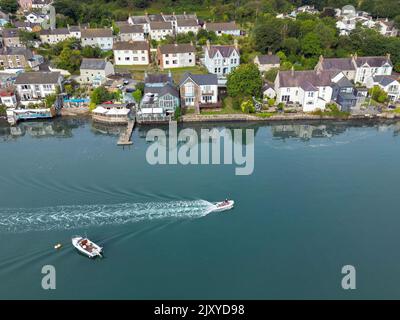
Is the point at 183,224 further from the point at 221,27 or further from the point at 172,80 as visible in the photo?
the point at 221,27

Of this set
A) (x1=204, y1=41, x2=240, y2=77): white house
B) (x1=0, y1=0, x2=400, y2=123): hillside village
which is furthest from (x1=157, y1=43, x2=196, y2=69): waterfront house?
(x1=204, y1=41, x2=240, y2=77): white house

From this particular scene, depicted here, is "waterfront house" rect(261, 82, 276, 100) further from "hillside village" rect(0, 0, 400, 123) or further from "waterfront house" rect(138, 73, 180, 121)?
"waterfront house" rect(138, 73, 180, 121)

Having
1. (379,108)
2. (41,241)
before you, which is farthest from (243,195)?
(379,108)

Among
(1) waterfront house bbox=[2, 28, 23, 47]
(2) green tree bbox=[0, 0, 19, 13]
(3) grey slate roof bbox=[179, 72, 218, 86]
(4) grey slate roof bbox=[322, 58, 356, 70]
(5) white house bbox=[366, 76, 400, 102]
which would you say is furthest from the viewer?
(2) green tree bbox=[0, 0, 19, 13]

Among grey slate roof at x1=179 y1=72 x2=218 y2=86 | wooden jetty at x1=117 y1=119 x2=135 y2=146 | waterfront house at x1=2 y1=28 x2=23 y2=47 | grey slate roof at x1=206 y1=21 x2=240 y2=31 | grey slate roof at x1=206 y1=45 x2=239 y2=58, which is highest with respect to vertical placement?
grey slate roof at x1=206 y1=21 x2=240 y2=31

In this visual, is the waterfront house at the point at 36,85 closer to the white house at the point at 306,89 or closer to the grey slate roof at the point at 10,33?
the grey slate roof at the point at 10,33

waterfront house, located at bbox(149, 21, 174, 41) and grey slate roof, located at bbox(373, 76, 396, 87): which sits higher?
waterfront house, located at bbox(149, 21, 174, 41)

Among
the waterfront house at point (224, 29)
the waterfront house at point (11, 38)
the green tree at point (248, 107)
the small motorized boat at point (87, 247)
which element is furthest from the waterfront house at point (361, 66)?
the waterfront house at point (11, 38)
